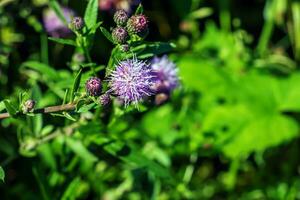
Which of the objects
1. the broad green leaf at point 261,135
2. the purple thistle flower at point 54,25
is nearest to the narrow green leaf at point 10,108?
the purple thistle flower at point 54,25

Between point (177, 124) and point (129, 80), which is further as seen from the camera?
point (177, 124)

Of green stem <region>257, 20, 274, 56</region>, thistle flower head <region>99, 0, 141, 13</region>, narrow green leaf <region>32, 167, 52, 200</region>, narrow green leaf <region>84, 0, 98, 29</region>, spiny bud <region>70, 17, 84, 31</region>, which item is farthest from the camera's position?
green stem <region>257, 20, 274, 56</region>

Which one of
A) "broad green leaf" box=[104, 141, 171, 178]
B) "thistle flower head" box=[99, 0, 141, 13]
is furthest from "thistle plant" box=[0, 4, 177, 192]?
"thistle flower head" box=[99, 0, 141, 13]

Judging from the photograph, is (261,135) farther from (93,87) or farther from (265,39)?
(93,87)

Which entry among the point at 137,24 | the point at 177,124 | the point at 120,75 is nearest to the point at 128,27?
the point at 137,24

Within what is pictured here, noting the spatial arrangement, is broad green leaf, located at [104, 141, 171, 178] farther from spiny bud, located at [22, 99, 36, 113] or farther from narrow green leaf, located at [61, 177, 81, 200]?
spiny bud, located at [22, 99, 36, 113]

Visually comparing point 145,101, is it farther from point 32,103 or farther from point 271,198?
point 271,198

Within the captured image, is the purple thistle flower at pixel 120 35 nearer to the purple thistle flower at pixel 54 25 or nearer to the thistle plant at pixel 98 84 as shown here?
the thistle plant at pixel 98 84
